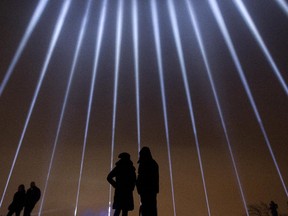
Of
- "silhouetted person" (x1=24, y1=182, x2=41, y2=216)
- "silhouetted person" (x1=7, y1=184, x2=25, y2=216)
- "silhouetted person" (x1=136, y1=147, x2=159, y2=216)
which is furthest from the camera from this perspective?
"silhouetted person" (x1=24, y1=182, x2=41, y2=216)

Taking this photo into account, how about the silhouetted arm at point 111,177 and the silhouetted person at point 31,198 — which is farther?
the silhouetted person at point 31,198

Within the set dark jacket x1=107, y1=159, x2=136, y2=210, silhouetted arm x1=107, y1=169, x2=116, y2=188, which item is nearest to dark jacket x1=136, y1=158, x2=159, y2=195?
dark jacket x1=107, y1=159, x2=136, y2=210

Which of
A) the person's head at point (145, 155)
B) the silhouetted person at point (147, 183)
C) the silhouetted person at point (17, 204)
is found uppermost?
the silhouetted person at point (17, 204)

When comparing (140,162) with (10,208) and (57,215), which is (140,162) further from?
(57,215)

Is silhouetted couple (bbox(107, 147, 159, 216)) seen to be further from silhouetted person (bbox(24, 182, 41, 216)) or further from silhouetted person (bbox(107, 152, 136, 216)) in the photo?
silhouetted person (bbox(24, 182, 41, 216))

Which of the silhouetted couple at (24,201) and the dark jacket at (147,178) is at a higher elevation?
the silhouetted couple at (24,201)

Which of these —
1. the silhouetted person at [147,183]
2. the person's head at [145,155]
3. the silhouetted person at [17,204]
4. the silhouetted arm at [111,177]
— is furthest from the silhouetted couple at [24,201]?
the person's head at [145,155]

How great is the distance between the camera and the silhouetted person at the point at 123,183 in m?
6.44

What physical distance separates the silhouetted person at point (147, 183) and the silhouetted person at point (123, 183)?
176 millimetres

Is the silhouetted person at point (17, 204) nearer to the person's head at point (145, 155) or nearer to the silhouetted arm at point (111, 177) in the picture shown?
the silhouetted arm at point (111, 177)

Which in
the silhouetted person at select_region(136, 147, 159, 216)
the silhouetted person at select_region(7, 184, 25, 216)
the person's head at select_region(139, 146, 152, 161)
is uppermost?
the silhouetted person at select_region(7, 184, 25, 216)

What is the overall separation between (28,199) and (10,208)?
23.7 inches

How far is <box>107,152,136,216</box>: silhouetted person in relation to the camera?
6.44 meters

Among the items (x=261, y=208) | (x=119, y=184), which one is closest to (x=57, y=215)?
(x=119, y=184)
